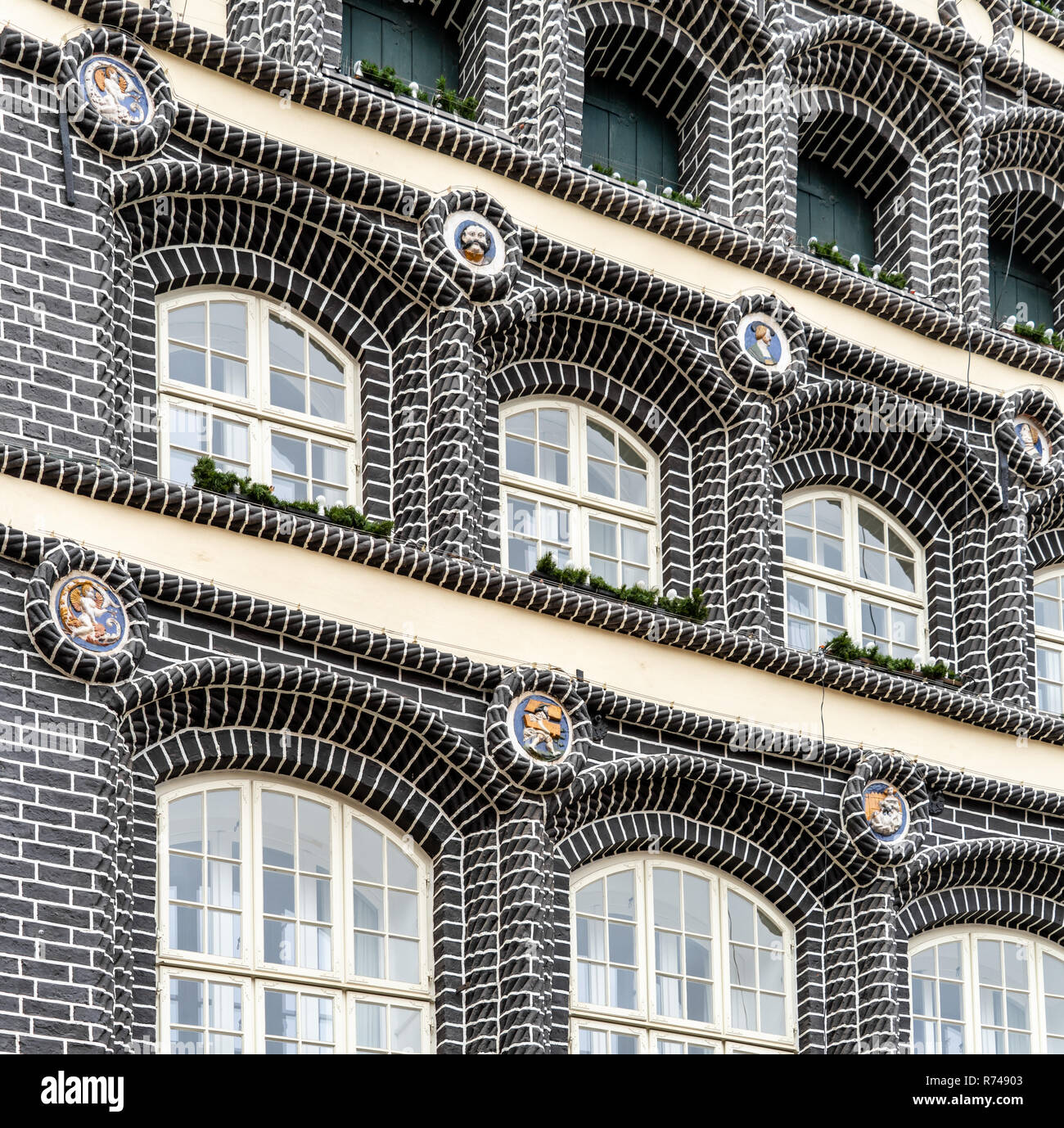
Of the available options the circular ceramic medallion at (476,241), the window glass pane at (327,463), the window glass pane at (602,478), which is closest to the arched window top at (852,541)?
the window glass pane at (602,478)

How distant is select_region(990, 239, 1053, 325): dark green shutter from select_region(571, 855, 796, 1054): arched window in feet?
24.7

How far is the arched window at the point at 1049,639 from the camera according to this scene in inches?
1036

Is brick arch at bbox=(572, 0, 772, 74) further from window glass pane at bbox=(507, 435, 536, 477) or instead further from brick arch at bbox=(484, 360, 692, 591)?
window glass pane at bbox=(507, 435, 536, 477)

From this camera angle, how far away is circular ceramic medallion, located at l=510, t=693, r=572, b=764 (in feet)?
71.4

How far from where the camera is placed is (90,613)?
19953 mm

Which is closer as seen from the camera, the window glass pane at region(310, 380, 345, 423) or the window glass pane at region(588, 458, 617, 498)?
the window glass pane at region(310, 380, 345, 423)

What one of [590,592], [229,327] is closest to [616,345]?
[590,592]

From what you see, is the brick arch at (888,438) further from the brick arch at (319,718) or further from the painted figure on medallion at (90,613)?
the painted figure on medallion at (90,613)

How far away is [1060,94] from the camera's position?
92.5 ft

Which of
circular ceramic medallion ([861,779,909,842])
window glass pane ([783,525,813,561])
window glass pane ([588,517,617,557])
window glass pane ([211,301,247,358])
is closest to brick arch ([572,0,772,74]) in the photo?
window glass pane ([783,525,813,561])

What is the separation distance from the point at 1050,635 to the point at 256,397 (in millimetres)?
8471

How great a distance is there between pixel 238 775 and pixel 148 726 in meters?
0.90

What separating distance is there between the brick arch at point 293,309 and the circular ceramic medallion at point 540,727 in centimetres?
192

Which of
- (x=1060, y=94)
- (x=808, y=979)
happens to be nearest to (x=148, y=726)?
(x=808, y=979)
